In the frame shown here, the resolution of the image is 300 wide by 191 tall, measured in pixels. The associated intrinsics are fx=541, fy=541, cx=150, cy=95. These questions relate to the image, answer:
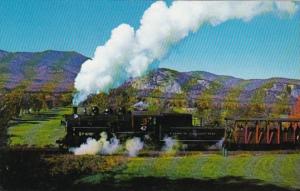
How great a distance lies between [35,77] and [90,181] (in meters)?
4.31

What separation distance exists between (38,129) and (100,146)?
2.63m

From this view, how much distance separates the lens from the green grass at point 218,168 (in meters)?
16.2

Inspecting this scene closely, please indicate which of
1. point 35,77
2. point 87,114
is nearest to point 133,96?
point 87,114

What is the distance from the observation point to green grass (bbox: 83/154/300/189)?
1617cm

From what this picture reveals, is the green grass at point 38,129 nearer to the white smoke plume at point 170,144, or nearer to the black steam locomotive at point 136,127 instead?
the black steam locomotive at point 136,127

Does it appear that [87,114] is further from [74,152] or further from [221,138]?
[221,138]

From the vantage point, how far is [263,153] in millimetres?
19312

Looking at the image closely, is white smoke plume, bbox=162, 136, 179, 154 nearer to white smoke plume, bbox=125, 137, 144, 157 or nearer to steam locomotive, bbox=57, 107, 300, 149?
steam locomotive, bbox=57, 107, 300, 149

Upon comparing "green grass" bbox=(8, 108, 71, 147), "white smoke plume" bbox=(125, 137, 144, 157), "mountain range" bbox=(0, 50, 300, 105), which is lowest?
"white smoke plume" bbox=(125, 137, 144, 157)

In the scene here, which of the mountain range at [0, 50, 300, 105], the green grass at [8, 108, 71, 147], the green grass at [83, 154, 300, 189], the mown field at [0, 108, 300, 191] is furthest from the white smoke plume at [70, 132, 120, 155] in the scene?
the mountain range at [0, 50, 300, 105]

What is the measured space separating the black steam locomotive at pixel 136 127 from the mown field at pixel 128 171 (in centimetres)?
207

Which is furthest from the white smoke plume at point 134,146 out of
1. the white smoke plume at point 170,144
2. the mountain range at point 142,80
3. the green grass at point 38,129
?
the green grass at point 38,129

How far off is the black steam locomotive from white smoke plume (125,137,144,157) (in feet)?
0.97

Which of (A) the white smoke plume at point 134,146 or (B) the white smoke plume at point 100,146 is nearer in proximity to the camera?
(B) the white smoke plume at point 100,146
